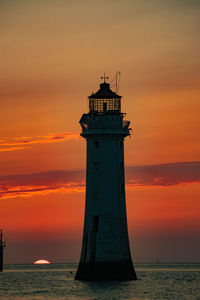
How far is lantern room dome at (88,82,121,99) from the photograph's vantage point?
90.4 m

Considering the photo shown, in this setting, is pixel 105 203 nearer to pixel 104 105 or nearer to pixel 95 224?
pixel 95 224

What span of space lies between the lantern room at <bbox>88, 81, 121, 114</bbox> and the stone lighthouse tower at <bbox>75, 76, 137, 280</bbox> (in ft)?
2.16

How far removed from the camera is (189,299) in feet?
281

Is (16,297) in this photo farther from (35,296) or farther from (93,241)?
(93,241)

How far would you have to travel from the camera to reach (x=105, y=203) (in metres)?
87.3

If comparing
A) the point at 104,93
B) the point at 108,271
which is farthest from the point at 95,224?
the point at 104,93

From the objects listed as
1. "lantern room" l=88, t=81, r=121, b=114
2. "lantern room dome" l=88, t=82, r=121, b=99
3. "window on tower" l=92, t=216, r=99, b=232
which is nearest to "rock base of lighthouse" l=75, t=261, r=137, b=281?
"window on tower" l=92, t=216, r=99, b=232

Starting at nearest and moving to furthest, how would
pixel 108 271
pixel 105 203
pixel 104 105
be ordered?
1. pixel 108 271
2. pixel 105 203
3. pixel 104 105

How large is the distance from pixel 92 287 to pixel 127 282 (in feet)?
15.3

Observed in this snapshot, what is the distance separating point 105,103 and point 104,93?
4.35 ft

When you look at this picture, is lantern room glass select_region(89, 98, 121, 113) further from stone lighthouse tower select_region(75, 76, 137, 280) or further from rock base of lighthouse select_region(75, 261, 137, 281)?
rock base of lighthouse select_region(75, 261, 137, 281)

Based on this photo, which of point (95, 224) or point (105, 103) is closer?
point (95, 224)

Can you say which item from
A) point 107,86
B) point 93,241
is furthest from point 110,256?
point 107,86

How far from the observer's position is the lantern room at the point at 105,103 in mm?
90188
